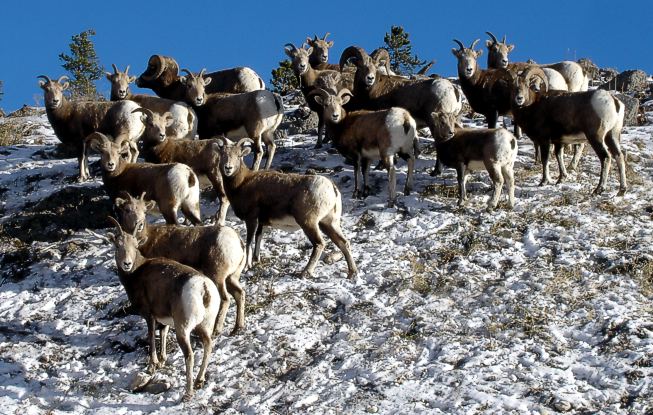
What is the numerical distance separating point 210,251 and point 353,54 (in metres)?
9.44

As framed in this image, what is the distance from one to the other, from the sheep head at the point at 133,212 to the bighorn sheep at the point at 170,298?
886mm

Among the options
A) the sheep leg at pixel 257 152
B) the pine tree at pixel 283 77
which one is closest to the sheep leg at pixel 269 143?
the sheep leg at pixel 257 152

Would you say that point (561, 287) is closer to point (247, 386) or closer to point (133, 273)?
point (247, 386)

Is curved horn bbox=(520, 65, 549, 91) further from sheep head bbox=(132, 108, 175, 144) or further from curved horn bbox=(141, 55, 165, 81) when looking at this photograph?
curved horn bbox=(141, 55, 165, 81)

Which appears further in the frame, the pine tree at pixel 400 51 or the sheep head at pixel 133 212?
the pine tree at pixel 400 51

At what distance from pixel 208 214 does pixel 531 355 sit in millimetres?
7336

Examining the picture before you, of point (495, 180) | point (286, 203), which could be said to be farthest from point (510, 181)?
point (286, 203)

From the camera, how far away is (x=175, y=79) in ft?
69.3

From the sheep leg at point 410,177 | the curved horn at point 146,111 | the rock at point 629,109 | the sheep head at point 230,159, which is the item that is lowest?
the sheep leg at point 410,177

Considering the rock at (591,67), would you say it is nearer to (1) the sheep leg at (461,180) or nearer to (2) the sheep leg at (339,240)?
(1) the sheep leg at (461,180)

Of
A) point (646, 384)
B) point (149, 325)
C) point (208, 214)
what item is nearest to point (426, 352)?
point (646, 384)

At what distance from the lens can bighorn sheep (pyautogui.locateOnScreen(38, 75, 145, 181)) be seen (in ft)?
58.3

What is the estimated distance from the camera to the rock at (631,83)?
2523cm

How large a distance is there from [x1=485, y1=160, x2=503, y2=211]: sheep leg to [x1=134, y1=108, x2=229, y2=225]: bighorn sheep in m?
4.78
